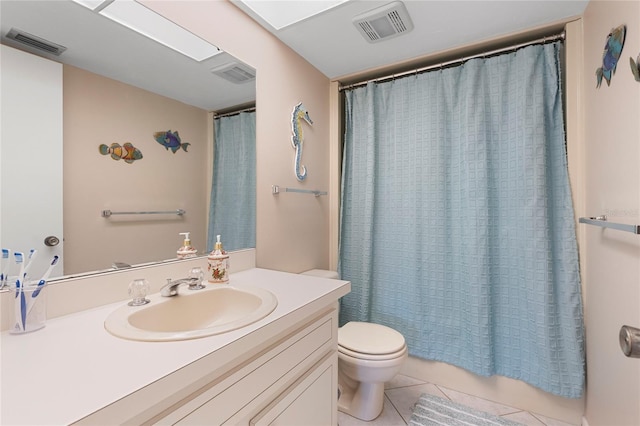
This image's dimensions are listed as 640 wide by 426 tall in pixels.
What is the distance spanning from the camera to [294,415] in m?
0.96

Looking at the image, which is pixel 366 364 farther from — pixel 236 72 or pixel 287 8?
pixel 287 8

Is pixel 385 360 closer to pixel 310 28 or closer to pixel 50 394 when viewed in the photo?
pixel 50 394

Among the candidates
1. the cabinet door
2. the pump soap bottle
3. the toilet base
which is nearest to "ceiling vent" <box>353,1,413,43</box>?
the pump soap bottle

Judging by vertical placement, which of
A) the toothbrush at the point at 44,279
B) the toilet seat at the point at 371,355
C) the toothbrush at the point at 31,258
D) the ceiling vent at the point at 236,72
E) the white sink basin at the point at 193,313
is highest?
the ceiling vent at the point at 236,72

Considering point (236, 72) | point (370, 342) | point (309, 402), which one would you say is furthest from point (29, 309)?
point (370, 342)

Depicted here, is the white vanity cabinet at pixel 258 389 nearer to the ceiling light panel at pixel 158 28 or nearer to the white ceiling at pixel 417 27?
the ceiling light panel at pixel 158 28

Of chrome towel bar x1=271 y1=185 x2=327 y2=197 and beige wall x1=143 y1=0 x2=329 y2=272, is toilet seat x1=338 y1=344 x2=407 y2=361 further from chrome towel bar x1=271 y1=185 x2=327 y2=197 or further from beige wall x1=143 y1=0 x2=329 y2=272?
chrome towel bar x1=271 y1=185 x2=327 y2=197

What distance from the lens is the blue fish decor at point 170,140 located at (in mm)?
1197

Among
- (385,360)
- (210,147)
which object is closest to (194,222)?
(210,147)

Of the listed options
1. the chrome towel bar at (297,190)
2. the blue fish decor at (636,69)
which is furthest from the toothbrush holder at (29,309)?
the blue fish decor at (636,69)

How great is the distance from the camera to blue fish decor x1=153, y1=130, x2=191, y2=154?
1.20 meters

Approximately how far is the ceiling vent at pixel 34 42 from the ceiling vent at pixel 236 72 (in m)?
0.61

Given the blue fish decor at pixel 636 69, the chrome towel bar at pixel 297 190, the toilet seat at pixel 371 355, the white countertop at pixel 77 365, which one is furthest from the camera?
the chrome towel bar at pixel 297 190

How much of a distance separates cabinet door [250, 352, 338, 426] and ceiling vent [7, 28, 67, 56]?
1272 mm
